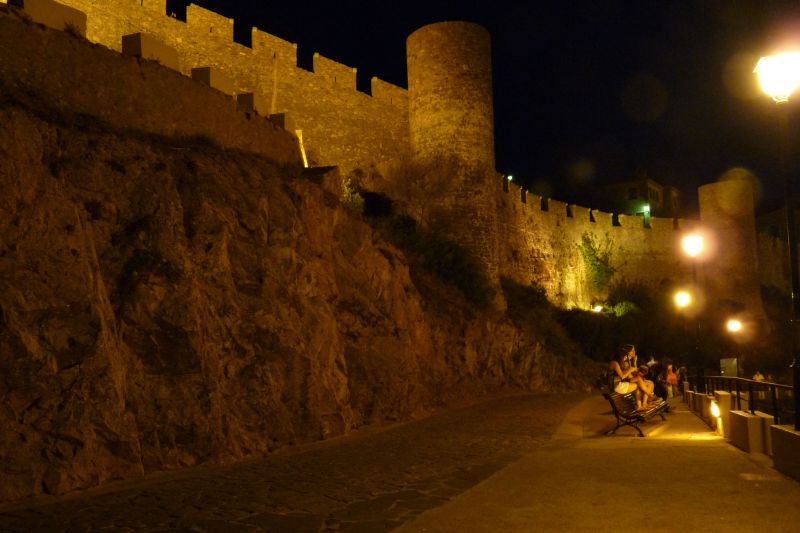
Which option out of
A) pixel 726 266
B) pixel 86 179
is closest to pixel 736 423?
pixel 86 179

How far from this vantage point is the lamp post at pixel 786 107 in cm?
685

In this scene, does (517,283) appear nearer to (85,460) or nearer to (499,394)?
(499,394)

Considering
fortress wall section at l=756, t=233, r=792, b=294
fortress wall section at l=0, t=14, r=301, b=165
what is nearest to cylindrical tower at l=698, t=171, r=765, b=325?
fortress wall section at l=756, t=233, r=792, b=294

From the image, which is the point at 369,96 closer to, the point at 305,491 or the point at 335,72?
the point at 335,72

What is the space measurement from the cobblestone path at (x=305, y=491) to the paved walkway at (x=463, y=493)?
0.05 feet

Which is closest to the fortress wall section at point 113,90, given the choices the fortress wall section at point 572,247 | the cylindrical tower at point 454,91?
the cylindrical tower at point 454,91

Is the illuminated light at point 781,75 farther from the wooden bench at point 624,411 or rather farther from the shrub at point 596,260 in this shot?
the shrub at point 596,260

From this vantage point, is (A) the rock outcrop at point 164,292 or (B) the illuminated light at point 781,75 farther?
(A) the rock outcrop at point 164,292

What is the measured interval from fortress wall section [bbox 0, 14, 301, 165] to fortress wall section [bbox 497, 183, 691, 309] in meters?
14.5

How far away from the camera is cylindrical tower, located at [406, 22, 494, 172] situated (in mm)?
22453

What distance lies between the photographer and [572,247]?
33.1 meters

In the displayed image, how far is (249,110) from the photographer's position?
550 inches

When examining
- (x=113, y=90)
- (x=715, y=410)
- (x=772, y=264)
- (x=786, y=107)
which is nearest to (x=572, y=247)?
(x=772, y=264)

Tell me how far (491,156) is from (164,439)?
16899mm
